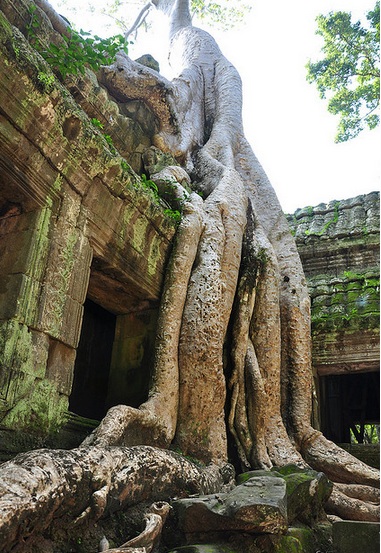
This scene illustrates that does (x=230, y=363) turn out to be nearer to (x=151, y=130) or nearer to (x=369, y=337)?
(x=369, y=337)

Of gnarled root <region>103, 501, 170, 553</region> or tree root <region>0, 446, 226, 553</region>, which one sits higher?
tree root <region>0, 446, 226, 553</region>

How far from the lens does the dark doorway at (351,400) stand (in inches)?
321

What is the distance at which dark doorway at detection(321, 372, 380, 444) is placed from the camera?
321 inches

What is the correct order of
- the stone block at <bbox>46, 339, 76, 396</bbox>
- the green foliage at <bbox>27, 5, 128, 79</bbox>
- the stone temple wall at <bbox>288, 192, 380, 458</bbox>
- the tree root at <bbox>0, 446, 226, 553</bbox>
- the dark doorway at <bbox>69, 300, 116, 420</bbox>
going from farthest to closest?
1. the stone temple wall at <bbox>288, 192, 380, 458</bbox>
2. the dark doorway at <bbox>69, 300, 116, 420</bbox>
3. the green foliage at <bbox>27, 5, 128, 79</bbox>
4. the stone block at <bbox>46, 339, 76, 396</bbox>
5. the tree root at <bbox>0, 446, 226, 553</bbox>

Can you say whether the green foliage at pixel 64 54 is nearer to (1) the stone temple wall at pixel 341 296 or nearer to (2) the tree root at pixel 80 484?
(2) the tree root at pixel 80 484

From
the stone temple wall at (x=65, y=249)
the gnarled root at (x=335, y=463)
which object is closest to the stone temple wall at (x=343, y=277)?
the gnarled root at (x=335, y=463)

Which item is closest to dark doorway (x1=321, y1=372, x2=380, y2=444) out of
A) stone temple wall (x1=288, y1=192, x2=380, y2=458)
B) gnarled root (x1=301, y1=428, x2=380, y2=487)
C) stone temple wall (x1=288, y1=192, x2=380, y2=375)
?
stone temple wall (x1=288, y1=192, x2=380, y2=458)

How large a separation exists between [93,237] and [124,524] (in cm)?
191

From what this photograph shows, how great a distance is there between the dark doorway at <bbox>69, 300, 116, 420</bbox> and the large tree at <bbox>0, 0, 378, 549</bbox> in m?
1.25

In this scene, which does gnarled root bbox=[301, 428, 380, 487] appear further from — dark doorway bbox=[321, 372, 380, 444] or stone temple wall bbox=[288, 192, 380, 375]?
dark doorway bbox=[321, 372, 380, 444]

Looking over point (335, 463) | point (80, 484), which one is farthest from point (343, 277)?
point (80, 484)

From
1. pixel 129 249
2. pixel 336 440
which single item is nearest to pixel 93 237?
pixel 129 249

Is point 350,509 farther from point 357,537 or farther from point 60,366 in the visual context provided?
point 60,366

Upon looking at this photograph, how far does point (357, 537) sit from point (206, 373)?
175 centimetres
